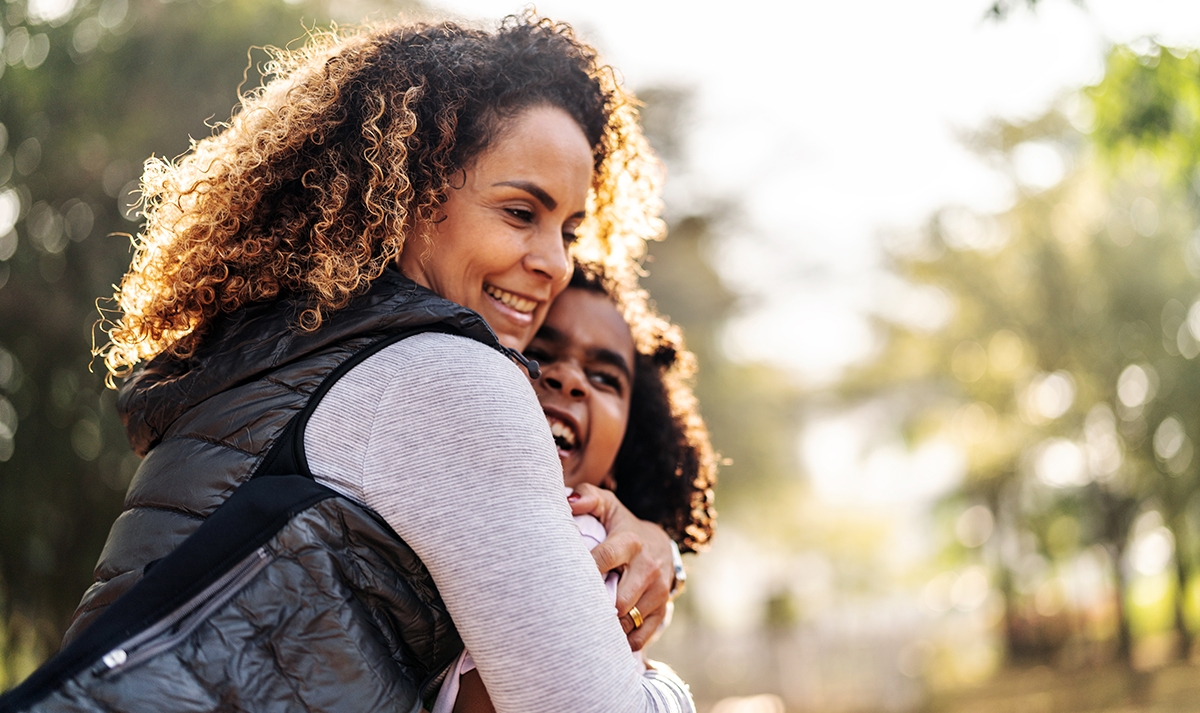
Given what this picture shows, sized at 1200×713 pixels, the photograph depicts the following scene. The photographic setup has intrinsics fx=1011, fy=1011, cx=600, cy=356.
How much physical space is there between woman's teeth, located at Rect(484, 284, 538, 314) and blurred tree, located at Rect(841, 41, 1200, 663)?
13.7 meters

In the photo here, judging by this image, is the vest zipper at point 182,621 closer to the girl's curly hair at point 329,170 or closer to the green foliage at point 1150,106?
the girl's curly hair at point 329,170

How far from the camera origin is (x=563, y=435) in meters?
2.90

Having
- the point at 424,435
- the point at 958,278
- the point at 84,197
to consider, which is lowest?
the point at 958,278

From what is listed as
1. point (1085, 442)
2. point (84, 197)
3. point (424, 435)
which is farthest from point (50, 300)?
point (1085, 442)

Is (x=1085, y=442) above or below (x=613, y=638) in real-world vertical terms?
below

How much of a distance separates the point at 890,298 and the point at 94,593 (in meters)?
18.9

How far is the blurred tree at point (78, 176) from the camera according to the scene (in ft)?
21.4

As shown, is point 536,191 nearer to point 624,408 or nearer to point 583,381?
point 583,381

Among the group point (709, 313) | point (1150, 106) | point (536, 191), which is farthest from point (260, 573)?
point (709, 313)

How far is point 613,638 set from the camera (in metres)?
1.65

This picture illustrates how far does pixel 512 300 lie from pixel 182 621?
1.10 m

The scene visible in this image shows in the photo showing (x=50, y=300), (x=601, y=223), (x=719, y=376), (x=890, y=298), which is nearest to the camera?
(x=601, y=223)

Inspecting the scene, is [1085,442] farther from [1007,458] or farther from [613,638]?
[613,638]

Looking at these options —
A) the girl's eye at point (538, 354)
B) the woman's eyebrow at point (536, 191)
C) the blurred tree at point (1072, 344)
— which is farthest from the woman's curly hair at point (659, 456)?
the blurred tree at point (1072, 344)
